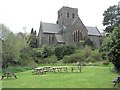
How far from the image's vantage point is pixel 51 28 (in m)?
82.0

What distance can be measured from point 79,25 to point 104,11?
11.3m

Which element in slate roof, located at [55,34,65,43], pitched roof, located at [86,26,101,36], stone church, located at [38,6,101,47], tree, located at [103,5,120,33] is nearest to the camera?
tree, located at [103,5,120,33]

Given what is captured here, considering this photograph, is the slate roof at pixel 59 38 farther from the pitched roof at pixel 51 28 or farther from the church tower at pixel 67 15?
the church tower at pixel 67 15

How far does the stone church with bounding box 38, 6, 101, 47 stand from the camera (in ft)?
261

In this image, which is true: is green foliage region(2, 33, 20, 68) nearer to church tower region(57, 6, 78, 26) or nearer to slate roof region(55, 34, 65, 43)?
slate roof region(55, 34, 65, 43)

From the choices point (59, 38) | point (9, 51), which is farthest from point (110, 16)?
→ point (9, 51)

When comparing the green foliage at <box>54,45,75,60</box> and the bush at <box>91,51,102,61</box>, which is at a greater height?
the green foliage at <box>54,45,75,60</box>

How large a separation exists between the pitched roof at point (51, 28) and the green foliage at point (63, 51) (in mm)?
18872

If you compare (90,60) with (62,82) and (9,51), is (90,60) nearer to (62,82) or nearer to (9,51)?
(9,51)

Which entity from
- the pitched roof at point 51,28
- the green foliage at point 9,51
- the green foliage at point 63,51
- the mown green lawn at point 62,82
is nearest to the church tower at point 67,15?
the pitched roof at point 51,28

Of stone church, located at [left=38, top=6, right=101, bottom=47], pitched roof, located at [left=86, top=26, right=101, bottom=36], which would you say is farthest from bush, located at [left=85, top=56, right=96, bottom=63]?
pitched roof, located at [left=86, top=26, right=101, bottom=36]

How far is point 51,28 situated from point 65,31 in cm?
520

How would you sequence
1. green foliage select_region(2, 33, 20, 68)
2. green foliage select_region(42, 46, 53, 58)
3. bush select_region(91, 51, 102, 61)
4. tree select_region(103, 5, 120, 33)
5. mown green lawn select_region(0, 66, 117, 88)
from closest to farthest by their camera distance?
mown green lawn select_region(0, 66, 117, 88) < green foliage select_region(2, 33, 20, 68) < bush select_region(91, 51, 102, 61) < green foliage select_region(42, 46, 53, 58) < tree select_region(103, 5, 120, 33)

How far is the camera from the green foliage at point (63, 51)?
6162 cm
